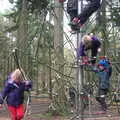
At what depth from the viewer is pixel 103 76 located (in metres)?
8.74

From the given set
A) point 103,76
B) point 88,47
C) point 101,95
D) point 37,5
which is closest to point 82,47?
point 88,47

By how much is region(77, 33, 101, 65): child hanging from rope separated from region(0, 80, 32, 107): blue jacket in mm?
1252

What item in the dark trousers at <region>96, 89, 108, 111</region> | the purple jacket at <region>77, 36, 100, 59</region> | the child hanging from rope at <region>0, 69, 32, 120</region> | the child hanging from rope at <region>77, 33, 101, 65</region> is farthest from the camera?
the dark trousers at <region>96, 89, 108, 111</region>

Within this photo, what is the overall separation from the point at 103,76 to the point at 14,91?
188 centimetres

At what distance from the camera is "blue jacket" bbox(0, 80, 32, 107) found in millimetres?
8336

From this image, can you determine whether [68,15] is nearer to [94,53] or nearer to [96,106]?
[94,53]

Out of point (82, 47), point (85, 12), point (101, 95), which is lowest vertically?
point (101, 95)

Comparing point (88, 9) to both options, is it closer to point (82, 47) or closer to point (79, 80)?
point (82, 47)

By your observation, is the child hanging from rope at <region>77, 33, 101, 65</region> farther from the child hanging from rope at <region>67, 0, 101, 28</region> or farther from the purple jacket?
the child hanging from rope at <region>67, 0, 101, 28</region>

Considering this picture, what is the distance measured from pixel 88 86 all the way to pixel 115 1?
4157mm

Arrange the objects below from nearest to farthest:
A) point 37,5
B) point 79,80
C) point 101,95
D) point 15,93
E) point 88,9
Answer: point 88,9 → point 79,80 → point 15,93 → point 101,95 → point 37,5

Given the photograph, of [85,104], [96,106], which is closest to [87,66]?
[85,104]

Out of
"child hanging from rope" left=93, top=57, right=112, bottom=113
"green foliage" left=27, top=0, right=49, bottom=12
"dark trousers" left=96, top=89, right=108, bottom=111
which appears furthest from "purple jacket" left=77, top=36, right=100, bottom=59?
"green foliage" left=27, top=0, right=49, bottom=12

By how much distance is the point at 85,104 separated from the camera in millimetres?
8695
